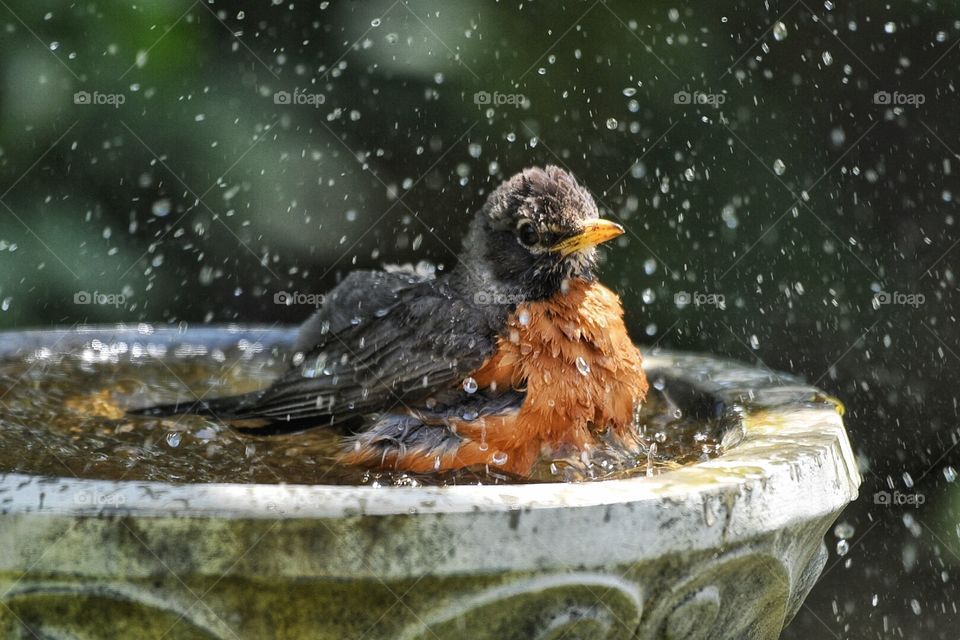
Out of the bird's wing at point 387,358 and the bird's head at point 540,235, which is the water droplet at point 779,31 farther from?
the bird's wing at point 387,358

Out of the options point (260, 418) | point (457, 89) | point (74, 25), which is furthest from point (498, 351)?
point (74, 25)

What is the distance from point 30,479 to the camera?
5.98 feet

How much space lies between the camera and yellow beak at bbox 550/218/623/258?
299 cm

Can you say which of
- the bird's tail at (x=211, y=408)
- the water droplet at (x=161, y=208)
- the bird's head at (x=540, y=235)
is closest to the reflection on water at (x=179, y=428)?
the bird's tail at (x=211, y=408)

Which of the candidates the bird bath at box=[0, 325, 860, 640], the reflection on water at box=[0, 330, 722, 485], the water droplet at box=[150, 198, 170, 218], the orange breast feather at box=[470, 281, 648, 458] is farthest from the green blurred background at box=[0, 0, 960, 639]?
the bird bath at box=[0, 325, 860, 640]

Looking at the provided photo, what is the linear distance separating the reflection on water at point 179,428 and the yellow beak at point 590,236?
0.53m

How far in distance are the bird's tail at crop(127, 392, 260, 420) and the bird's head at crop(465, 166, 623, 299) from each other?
2.60ft

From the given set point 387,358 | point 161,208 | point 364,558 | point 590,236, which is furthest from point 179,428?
point 161,208

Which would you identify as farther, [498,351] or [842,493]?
[498,351]

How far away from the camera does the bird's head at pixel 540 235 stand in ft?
10.3

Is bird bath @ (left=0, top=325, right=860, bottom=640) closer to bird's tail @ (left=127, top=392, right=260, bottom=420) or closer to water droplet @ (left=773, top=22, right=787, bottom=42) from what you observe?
bird's tail @ (left=127, top=392, right=260, bottom=420)

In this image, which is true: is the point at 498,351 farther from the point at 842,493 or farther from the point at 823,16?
the point at 823,16

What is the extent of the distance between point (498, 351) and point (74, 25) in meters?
2.36

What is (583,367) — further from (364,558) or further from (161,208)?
(161,208)
